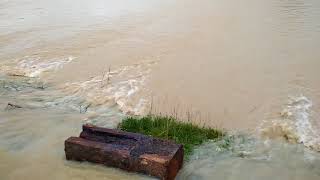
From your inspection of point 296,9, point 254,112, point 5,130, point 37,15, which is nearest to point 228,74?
point 254,112

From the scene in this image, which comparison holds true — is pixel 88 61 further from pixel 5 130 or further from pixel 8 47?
pixel 5 130

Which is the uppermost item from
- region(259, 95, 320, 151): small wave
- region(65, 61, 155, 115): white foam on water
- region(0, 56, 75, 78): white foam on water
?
region(0, 56, 75, 78): white foam on water

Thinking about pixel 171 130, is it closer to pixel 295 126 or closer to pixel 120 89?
pixel 295 126

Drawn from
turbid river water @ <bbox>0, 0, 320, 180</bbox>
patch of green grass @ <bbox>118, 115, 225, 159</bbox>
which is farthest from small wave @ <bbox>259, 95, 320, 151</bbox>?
patch of green grass @ <bbox>118, 115, 225, 159</bbox>

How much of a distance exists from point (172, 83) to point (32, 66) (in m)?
2.40

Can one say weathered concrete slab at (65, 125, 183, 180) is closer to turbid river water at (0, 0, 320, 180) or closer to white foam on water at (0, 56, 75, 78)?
turbid river water at (0, 0, 320, 180)

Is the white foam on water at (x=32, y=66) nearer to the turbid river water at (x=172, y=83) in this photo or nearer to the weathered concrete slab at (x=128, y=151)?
the turbid river water at (x=172, y=83)

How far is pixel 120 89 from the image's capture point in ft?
19.9

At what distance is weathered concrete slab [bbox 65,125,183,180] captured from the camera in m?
3.46

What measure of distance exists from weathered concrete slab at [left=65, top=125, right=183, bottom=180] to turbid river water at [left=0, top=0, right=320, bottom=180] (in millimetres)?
94

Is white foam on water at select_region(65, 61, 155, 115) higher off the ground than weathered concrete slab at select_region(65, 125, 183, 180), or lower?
higher

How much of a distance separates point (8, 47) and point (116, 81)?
2.95 metres

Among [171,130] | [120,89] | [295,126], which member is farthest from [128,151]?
[120,89]

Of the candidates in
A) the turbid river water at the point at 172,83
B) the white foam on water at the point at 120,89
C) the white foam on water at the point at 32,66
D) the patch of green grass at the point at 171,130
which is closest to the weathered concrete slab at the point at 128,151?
the turbid river water at the point at 172,83
